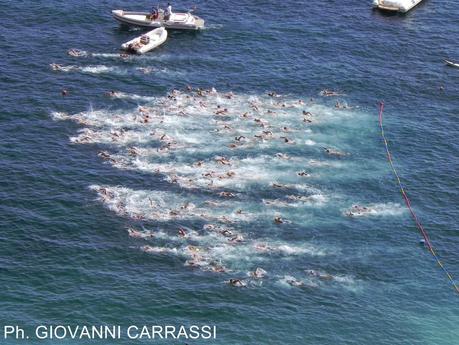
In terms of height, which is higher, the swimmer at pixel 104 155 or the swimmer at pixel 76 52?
the swimmer at pixel 76 52

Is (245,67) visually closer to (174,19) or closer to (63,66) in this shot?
(174,19)

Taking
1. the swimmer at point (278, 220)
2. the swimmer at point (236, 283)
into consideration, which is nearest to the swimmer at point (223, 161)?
the swimmer at point (278, 220)

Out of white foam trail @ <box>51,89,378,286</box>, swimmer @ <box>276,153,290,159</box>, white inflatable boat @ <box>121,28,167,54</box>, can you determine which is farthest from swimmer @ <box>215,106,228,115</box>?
white inflatable boat @ <box>121,28,167,54</box>

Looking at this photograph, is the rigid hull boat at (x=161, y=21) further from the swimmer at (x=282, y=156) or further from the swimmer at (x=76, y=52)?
the swimmer at (x=282, y=156)

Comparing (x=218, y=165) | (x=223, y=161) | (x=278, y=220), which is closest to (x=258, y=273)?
(x=278, y=220)

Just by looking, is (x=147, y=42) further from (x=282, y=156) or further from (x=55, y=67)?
(x=282, y=156)

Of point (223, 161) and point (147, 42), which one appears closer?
point (223, 161)
